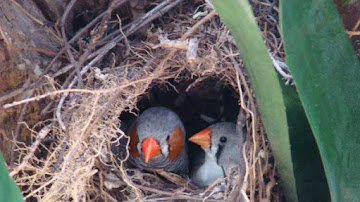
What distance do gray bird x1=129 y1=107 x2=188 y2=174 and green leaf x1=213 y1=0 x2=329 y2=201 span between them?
92cm

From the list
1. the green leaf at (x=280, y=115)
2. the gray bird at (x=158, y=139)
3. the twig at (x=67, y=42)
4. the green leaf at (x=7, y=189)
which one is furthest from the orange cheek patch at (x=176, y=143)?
the green leaf at (x=7, y=189)

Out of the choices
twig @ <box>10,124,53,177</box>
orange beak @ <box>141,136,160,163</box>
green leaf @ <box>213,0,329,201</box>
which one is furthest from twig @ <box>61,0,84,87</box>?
green leaf @ <box>213,0,329,201</box>

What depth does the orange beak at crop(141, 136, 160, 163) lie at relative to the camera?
103 inches

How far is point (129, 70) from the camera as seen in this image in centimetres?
238

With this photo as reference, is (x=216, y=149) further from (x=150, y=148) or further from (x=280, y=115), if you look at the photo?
(x=280, y=115)

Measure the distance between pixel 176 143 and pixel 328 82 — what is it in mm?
1380

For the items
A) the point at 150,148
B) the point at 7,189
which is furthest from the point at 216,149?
the point at 7,189

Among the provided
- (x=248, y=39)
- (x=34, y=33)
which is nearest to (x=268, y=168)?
(x=248, y=39)

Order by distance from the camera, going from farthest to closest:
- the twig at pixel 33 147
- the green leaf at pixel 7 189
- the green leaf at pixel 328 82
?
the twig at pixel 33 147, the green leaf at pixel 328 82, the green leaf at pixel 7 189

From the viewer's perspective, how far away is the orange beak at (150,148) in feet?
8.54

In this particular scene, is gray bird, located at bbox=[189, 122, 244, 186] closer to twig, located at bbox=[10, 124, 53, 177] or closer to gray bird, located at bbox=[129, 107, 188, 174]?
gray bird, located at bbox=[129, 107, 188, 174]

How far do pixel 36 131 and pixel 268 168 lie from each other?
0.87 meters

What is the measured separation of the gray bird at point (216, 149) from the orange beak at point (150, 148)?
21 cm

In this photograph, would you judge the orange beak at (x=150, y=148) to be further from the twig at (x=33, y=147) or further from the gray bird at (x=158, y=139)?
the twig at (x=33, y=147)
